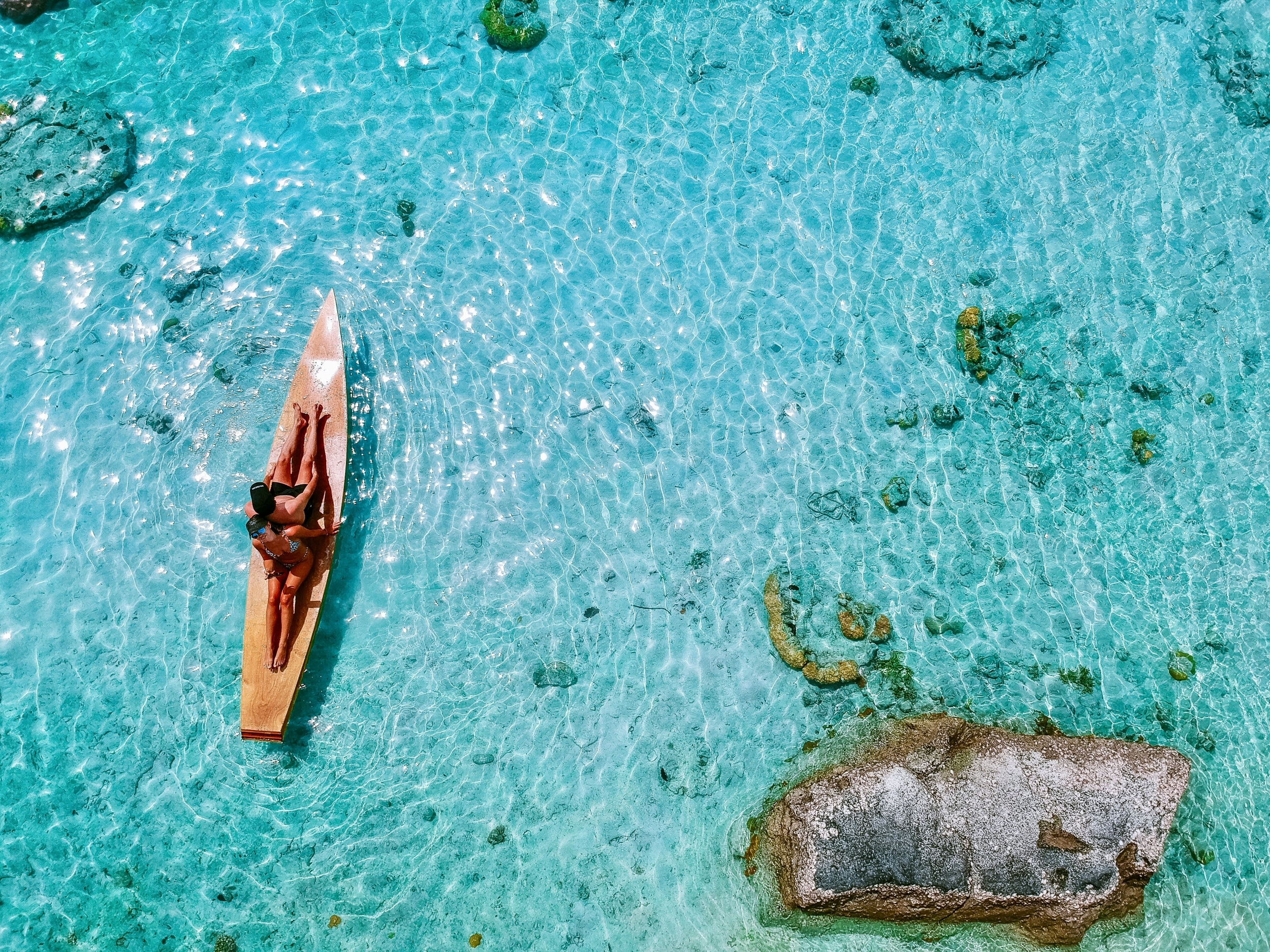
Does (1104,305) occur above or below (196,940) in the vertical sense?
above

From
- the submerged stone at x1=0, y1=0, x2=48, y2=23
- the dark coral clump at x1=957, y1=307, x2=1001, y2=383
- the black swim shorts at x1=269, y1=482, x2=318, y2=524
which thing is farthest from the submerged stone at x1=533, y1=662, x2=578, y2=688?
the submerged stone at x1=0, y1=0, x2=48, y2=23

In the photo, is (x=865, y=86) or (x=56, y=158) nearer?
(x=56, y=158)

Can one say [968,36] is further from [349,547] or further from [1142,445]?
[349,547]

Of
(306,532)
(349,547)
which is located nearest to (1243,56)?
(349,547)

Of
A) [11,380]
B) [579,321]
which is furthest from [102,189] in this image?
[579,321]

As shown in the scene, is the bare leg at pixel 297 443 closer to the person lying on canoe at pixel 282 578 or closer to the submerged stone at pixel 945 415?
the person lying on canoe at pixel 282 578

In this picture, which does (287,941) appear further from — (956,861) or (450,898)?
(956,861)
